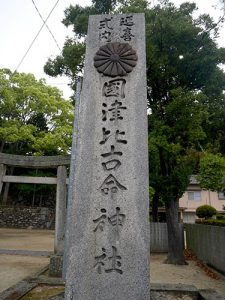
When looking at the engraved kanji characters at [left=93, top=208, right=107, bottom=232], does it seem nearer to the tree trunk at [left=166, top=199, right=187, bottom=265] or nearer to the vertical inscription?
the vertical inscription

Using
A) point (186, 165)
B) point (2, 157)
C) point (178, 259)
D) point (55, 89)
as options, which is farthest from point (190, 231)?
point (55, 89)

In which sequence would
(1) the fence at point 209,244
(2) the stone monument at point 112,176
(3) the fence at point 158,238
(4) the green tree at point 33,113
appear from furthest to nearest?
(4) the green tree at point 33,113 < (3) the fence at point 158,238 < (1) the fence at point 209,244 < (2) the stone monument at point 112,176

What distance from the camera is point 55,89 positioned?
1964cm

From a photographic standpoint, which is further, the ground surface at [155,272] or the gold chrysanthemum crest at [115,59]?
the ground surface at [155,272]

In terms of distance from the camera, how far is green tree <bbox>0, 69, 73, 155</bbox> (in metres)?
17.5

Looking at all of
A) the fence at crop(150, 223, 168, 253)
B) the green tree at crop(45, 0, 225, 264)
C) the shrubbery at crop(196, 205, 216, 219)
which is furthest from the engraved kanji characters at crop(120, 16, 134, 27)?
the shrubbery at crop(196, 205, 216, 219)

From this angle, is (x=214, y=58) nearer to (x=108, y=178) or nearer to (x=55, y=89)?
(x=108, y=178)

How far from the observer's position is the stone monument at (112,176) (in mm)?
3012

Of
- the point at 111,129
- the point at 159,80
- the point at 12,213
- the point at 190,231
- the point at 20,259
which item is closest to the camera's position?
the point at 111,129

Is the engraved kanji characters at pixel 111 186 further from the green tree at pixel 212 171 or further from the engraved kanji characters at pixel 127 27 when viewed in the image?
the green tree at pixel 212 171

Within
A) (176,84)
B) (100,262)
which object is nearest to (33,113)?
(176,84)

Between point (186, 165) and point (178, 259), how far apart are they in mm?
3508

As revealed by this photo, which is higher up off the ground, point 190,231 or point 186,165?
point 186,165

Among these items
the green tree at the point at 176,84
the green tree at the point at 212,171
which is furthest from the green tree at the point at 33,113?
the green tree at the point at 212,171
